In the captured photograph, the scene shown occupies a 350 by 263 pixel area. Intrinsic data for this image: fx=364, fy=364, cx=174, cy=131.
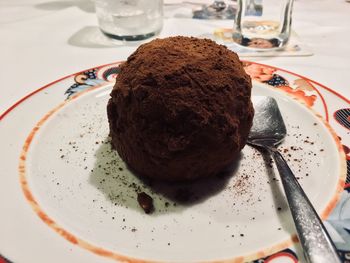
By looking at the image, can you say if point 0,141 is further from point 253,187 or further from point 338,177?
point 338,177

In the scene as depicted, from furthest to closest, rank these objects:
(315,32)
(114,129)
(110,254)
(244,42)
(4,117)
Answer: (315,32)
(244,42)
(4,117)
(114,129)
(110,254)

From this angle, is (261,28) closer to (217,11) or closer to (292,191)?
(217,11)

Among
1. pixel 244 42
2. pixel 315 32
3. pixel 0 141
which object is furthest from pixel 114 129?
pixel 315 32

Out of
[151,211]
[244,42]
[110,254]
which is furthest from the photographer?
[244,42]

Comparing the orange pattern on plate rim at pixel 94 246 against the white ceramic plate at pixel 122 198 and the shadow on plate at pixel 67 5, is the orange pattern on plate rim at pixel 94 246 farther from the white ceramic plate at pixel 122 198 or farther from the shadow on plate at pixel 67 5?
the shadow on plate at pixel 67 5

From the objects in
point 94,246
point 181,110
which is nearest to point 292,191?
point 181,110

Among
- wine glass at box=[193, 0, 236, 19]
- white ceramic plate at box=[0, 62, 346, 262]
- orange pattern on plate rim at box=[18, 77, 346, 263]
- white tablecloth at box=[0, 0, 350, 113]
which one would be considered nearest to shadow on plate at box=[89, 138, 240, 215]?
white ceramic plate at box=[0, 62, 346, 262]

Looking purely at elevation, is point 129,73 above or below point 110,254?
above
